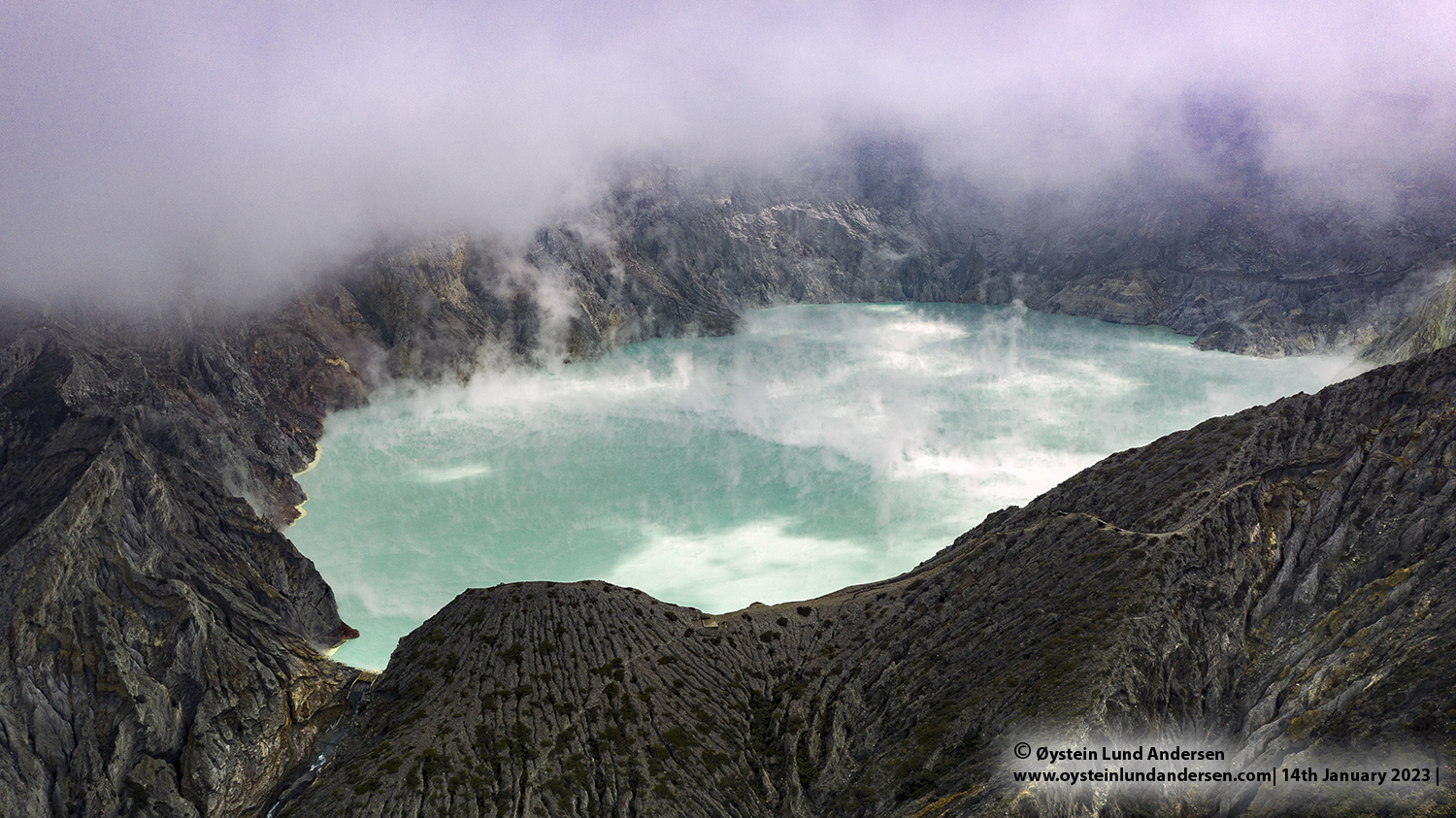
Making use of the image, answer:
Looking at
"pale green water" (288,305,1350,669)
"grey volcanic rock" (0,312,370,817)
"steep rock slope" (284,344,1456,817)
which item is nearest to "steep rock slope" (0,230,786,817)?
"grey volcanic rock" (0,312,370,817)

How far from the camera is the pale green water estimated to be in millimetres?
89938

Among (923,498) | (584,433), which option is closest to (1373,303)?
(923,498)

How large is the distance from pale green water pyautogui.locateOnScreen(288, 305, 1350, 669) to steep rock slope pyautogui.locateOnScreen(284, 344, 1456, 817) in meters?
22.2

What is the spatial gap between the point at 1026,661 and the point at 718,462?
77967 millimetres

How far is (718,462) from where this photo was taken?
4914 inches

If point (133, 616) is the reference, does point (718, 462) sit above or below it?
above

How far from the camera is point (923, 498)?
105 metres

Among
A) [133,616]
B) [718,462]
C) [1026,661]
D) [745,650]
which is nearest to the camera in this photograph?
[1026,661]

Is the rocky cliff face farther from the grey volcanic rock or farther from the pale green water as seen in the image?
the pale green water

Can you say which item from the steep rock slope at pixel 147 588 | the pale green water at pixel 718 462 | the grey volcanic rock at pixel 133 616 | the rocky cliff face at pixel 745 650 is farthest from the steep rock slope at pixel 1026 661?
the pale green water at pixel 718 462

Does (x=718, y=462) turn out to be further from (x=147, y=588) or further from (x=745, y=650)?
(x=147, y=588)

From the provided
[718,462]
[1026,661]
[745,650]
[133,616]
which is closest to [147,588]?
[133,616]

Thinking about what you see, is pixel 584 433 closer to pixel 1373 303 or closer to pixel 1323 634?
pixel 1323 634

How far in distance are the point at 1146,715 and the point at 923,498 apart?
199 feet
